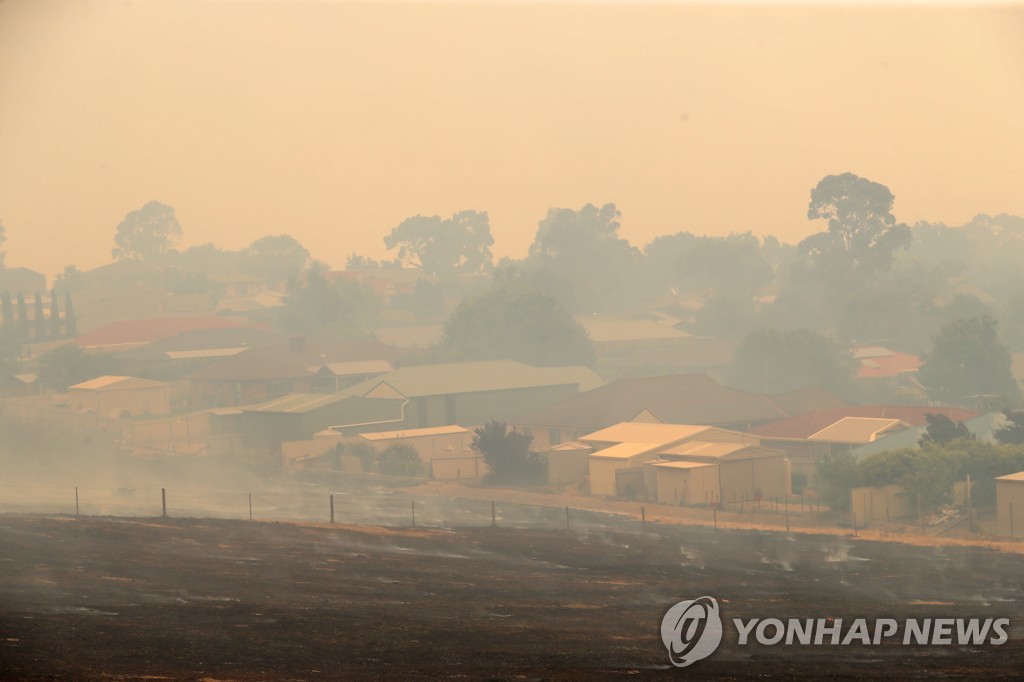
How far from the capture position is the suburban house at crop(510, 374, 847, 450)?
47.8 metres

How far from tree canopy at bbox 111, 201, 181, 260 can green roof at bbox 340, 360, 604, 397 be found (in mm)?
64254

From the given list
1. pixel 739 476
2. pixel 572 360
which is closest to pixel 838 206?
pixel 572 360

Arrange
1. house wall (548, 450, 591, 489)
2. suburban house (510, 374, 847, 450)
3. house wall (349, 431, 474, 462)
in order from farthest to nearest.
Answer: suburban house (510, 374, 847, 450) < house wall (349, 431, 474, 462) < house wall (548, 450, 591, 489)

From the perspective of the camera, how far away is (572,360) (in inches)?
2783

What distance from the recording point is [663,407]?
164 feet

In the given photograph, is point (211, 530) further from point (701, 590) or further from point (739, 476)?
point (739, 476)

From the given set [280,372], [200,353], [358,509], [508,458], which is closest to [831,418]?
[508,458]

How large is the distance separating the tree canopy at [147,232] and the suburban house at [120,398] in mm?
58458

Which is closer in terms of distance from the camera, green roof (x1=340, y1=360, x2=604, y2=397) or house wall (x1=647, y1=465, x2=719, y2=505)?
house wall (x1=647, y1=465, x2=719, y2=505)

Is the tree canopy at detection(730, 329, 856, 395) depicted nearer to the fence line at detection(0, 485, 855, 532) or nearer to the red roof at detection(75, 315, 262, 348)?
the fence line at detection(0, 485, 855, 532)

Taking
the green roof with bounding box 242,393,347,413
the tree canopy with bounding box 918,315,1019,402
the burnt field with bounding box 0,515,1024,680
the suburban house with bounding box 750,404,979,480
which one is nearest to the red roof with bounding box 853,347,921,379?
the tree canopy with bounding box 918,315,1019,402

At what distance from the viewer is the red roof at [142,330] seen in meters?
76.9

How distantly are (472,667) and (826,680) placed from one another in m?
4.10

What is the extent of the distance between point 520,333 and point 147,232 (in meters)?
56.8
